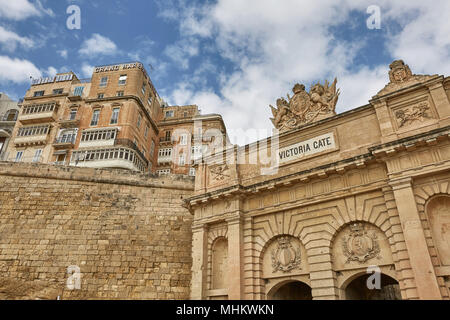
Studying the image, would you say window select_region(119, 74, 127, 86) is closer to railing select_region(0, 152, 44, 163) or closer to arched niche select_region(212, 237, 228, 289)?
railing select_region(0, 152, 44, 163)

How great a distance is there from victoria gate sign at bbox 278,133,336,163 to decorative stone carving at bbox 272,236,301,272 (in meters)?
3.19

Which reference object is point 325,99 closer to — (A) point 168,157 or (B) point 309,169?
(B) point 309,169

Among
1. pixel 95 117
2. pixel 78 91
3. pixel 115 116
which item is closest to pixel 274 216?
pixel 115 116

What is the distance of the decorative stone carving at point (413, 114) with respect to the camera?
1070 cm

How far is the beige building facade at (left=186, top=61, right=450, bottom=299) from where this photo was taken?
9648mm

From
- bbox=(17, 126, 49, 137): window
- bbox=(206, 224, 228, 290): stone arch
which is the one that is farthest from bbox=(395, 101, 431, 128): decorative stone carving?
bbox=(17, 126, 49, 137): window

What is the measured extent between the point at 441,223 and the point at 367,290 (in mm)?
4490

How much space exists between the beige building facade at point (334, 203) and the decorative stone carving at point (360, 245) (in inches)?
1.3

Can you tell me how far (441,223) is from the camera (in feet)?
31.3
